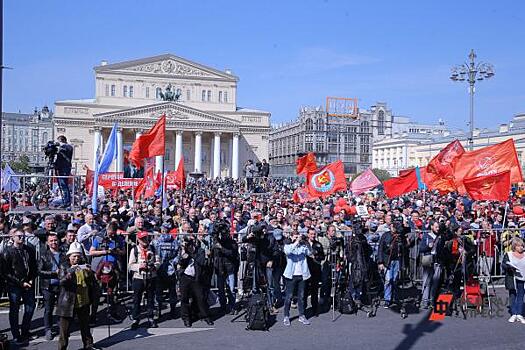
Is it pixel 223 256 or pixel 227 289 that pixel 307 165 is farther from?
pixel 223 256

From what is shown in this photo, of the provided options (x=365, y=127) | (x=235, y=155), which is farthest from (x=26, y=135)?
(x=365, y=127)

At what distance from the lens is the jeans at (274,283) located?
33.9 ft

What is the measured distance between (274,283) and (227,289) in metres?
0.87

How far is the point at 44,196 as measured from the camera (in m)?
17.5

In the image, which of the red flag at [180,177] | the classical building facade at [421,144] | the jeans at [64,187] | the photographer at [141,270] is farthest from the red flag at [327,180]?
the classical building facade at [421,144]

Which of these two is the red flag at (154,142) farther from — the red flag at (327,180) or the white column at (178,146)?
the white column at (178,146)

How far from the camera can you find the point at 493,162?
13391 mm

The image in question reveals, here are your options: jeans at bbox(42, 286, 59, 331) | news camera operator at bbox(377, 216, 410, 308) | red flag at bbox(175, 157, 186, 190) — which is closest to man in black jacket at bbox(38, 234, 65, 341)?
jeans at bbox(42, 286, 59, 331)

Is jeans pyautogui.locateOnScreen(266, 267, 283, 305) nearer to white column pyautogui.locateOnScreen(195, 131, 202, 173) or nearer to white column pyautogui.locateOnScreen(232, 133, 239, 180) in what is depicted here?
white column pyautogui.locateOnScreen(195, 131, 202, 173)

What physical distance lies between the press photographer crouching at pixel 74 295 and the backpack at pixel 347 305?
4.43 meters

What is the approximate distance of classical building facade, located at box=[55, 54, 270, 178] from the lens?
74562mm

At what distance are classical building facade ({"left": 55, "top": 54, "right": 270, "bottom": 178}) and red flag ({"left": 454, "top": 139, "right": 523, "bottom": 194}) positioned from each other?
200 feet

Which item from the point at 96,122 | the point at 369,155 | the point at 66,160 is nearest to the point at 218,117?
the point at 96,122

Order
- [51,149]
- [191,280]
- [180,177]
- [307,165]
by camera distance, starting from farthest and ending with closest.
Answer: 1. [180,177]
2. [307,165]
3. [51,149]
4. [191,280]
